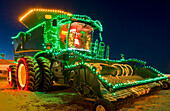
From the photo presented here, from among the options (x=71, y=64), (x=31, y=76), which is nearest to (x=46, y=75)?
(x=31, y=76)

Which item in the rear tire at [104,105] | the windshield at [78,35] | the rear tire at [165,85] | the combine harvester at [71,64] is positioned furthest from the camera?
the rear tire at [165,85]

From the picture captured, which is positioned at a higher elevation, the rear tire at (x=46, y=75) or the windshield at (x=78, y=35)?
the windshield at (x=78, y=35)

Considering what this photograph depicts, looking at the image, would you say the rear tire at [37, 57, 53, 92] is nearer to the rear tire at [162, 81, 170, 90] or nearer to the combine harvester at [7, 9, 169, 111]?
the combine harvester at [7, 9, 169, 111]

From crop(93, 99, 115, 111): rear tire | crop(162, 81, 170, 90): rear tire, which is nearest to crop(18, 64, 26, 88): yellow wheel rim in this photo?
crop(93, 99, 115, 111): rear tire

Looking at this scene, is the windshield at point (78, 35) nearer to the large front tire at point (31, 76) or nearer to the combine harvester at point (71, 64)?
the combine harvester at point (71, 64)

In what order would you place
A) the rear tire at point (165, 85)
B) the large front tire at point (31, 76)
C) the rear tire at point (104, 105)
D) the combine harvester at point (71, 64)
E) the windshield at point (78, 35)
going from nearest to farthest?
1. the rear tire at point (104, 105)
2. the combine harvester at point (71, 64)
3. the large front tire at point (31, 76)
4. the windshield at point (78, 35)
5. the rear tire at point (165, 85)

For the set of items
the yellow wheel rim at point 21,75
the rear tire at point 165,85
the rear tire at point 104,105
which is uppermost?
the yellow wheel rim at point 21,75

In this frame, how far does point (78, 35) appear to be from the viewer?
738 cm

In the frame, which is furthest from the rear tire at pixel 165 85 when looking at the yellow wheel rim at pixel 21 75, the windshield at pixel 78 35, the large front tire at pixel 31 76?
the yellow wheel rim at pixel 21 75

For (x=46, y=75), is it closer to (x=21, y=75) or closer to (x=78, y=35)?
(x=21, y=75)

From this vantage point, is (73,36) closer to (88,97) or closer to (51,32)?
(51,32)

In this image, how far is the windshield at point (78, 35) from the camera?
6.72 meters

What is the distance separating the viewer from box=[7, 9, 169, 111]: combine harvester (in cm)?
411

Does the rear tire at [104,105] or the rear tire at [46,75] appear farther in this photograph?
the rear tire at [46,75]
